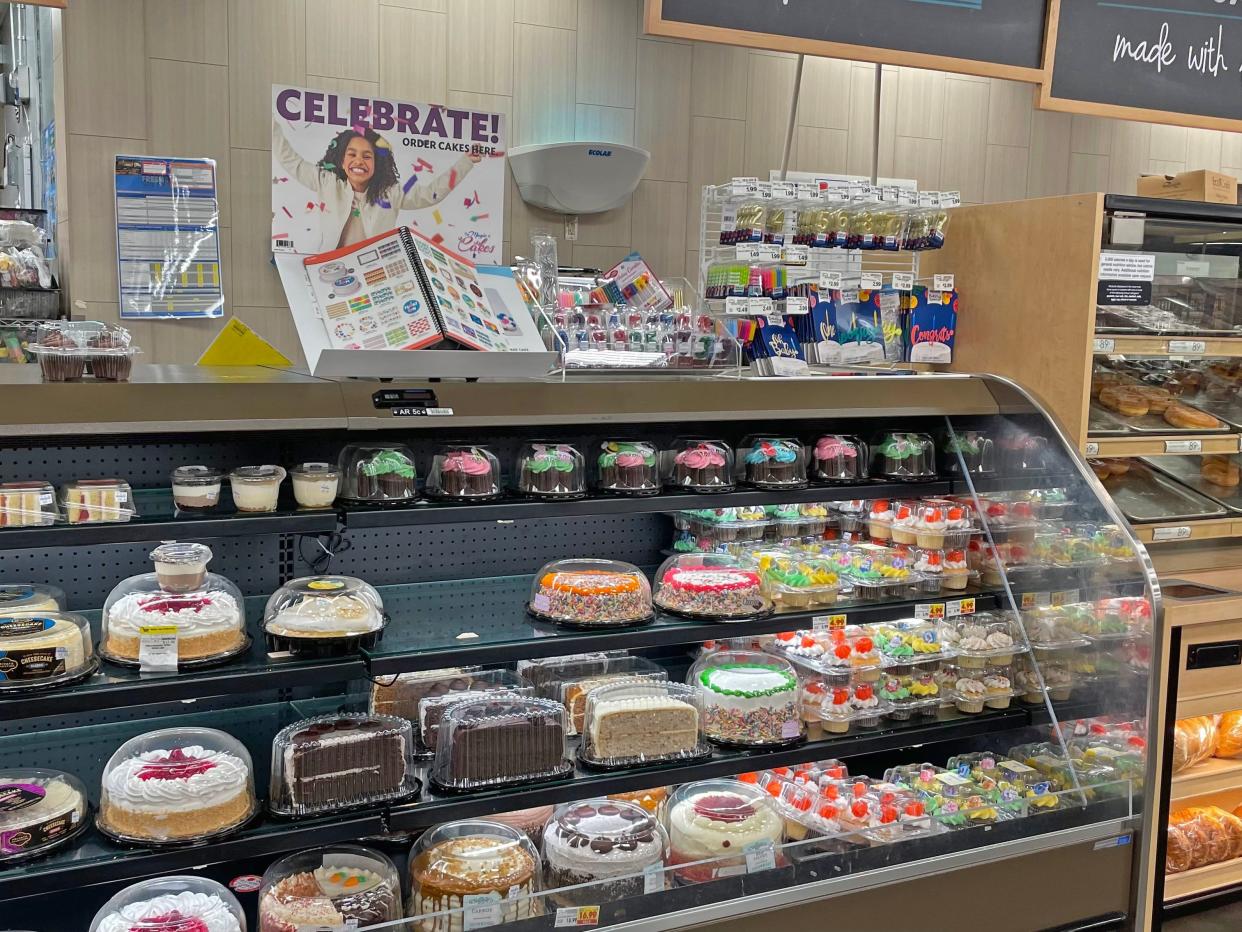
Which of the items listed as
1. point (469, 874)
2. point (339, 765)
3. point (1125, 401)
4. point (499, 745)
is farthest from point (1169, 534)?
point (339, 765)

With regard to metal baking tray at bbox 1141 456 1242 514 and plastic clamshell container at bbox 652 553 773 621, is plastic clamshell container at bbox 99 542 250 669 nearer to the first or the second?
plastic clamshell container at bbox 652 553 773 621

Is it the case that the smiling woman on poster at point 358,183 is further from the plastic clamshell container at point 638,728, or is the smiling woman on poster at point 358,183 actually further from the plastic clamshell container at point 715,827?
the plastic clamshell container at point 715,827

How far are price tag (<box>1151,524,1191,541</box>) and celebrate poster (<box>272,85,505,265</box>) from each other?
3.15 m

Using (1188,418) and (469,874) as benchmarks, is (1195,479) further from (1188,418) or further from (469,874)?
(469,874)

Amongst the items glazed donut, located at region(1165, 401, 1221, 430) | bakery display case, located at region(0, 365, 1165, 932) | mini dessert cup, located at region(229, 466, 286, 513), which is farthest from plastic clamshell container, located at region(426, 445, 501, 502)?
glazed donut, located at region(1165, 401, 1221, 430)

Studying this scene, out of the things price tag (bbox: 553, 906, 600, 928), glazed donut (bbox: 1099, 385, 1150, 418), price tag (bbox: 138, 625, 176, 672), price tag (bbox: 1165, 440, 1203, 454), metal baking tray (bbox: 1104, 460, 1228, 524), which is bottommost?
price tag (bbox: 553, 906, 600, 928)

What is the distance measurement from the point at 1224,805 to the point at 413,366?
3.59m

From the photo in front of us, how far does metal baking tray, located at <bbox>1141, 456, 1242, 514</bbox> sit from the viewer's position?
4.05 meters

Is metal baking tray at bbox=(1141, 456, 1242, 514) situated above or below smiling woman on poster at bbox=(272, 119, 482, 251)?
below

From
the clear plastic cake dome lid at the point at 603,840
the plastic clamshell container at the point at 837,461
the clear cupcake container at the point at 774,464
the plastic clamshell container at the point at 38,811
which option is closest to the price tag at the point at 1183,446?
the plastic clamshell container at the point at 837,461

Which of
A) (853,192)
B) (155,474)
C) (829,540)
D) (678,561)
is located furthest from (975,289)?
(155,474)

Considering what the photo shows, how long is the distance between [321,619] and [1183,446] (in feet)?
9.56

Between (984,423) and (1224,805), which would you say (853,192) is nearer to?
(984,423)

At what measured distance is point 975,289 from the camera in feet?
13.0
